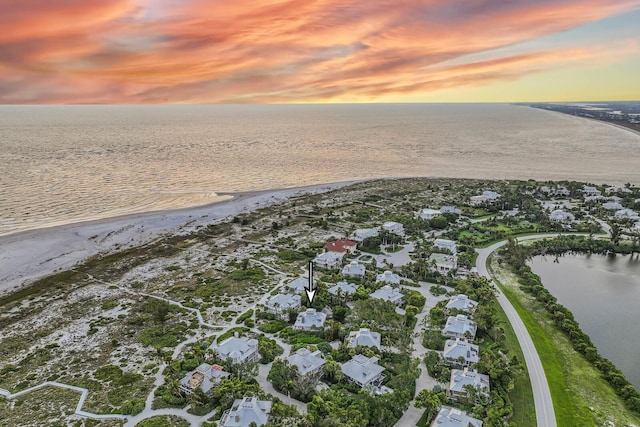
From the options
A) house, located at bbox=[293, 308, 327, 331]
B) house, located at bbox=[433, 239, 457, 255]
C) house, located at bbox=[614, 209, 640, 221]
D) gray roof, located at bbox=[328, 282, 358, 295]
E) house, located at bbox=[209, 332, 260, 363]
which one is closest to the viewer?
house, located at bbox=[209, 332, 260, 363]

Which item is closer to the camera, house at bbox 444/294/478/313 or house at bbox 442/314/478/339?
house at bbox 442/314/478/339

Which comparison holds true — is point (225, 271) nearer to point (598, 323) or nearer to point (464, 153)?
point (598, 323)

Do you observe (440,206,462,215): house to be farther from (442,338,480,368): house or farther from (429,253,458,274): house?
(442,338,480,368): house

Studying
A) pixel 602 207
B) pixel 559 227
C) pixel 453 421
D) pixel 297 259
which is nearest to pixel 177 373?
pixel 453 421

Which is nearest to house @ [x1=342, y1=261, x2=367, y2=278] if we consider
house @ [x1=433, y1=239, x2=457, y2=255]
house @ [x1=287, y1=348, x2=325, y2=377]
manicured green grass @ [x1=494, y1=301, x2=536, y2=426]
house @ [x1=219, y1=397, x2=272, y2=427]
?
house @ [x1=433, y1=239, x2=457, y2=255]

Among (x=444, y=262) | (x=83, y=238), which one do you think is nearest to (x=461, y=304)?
(x=444, y=262)

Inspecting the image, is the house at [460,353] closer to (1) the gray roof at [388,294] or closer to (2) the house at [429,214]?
(1) the gray roof at [388,294]
